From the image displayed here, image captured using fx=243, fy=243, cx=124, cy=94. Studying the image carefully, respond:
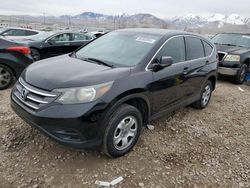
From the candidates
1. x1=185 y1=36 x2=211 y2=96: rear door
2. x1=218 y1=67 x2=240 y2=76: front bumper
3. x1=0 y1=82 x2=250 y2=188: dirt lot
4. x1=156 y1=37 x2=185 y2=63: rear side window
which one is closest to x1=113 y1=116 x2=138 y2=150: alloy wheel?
x1=0 y1=82 x2=250 y2=188: dirt lot

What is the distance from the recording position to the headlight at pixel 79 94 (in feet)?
8.95

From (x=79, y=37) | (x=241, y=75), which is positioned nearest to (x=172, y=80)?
(x=241, y=75)

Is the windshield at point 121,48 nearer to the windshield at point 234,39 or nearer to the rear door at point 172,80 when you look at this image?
the rear door at point 172,80

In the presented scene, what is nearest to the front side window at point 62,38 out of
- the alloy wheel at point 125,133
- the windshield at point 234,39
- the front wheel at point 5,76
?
the front wheel at point 5,76

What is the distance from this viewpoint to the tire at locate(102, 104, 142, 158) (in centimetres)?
294

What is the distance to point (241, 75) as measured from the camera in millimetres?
7691

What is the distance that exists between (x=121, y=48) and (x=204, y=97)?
233 centimetres

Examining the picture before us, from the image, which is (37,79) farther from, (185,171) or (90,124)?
(185,171)

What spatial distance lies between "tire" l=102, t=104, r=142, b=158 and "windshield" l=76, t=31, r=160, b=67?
27.7 inches

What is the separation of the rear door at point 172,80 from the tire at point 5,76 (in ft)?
12.3

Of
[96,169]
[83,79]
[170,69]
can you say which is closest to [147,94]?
[170,69]

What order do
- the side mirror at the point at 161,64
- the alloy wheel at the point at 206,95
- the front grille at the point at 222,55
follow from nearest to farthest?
the side mirror at the point at 161,64
the alloy wheel at the point at 206,95
the front grille at the point at 222,55

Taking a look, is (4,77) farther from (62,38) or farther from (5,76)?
(62,38)

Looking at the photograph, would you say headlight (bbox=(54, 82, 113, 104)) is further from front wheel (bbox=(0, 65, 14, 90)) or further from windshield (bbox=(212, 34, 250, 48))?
windshield (bbox=(212, 34, 250, 48))
